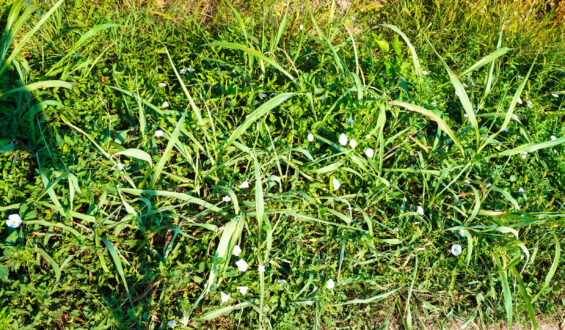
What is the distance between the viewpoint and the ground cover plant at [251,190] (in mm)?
1784

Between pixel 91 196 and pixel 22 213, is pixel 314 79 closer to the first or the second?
pixel 91 196

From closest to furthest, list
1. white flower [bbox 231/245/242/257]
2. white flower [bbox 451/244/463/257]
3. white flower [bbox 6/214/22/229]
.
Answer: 1. white flower [bbox 6/214/22/229]
2. white flower [bbox 231/245/242/257]
3. white flower [bbox 451/244/463/257]

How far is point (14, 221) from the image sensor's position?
1.72 m

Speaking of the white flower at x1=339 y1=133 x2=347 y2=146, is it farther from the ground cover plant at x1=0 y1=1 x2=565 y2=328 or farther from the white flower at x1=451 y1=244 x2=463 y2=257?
the white flower at x1=451 y1=244 x2=463 y2=257

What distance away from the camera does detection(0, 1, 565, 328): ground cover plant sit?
178cm

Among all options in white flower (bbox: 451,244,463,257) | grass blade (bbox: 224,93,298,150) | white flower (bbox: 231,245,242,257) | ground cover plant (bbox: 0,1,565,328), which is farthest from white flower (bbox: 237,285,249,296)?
white flower (bbox: 451,244,463,257)

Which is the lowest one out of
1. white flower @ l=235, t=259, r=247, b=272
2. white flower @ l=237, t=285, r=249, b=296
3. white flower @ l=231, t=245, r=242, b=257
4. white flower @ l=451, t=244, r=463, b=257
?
white flower @ l=451, t=244, r=463, b=257

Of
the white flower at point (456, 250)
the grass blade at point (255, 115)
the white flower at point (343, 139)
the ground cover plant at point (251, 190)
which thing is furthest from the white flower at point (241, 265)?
the white flower at point (456, 250)

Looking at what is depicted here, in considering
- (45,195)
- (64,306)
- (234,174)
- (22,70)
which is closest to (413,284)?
(234,174)

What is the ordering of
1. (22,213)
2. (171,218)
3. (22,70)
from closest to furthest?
(22,213) < (171,218) < (22,70)

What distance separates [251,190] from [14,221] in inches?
39.8

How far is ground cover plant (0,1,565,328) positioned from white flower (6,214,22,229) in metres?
0.01

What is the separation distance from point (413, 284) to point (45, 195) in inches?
68.5

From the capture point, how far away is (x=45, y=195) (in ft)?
6.15
